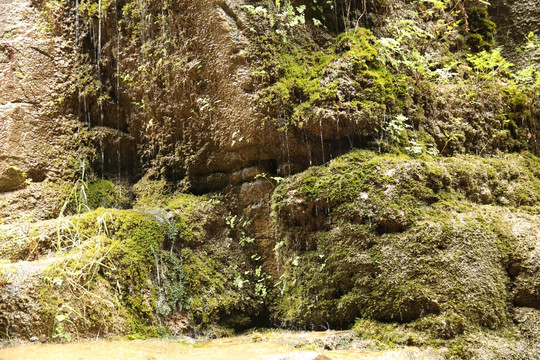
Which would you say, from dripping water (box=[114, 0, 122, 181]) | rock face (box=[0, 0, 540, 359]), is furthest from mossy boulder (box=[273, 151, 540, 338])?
dripping water (box=[114, 0, 122, 181])

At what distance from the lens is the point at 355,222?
4.63m

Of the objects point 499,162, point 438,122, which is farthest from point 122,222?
point 499,162

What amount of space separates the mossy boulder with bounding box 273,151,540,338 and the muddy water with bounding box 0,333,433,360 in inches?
23.9

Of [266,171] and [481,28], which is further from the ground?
[481,28]

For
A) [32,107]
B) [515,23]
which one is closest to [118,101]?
[32,107]

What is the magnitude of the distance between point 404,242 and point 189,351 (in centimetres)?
250

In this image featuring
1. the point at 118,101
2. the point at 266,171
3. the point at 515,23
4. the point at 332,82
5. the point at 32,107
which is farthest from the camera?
the point at 515,23

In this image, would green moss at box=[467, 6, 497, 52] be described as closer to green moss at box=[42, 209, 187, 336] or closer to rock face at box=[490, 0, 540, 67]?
rock face at box=[490, 0, 540, 67]

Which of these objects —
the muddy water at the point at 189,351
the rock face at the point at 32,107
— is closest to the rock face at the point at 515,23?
the muddy water at the point at 189,351

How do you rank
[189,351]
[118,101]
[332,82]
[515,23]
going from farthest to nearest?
[515,23], [118,101], [332,82], [189,351]

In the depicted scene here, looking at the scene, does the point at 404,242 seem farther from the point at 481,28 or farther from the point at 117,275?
the point at 481,28

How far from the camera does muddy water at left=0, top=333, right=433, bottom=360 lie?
334cm

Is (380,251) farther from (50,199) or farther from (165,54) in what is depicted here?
(50,199)

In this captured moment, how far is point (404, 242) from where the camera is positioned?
4262 millimetres
